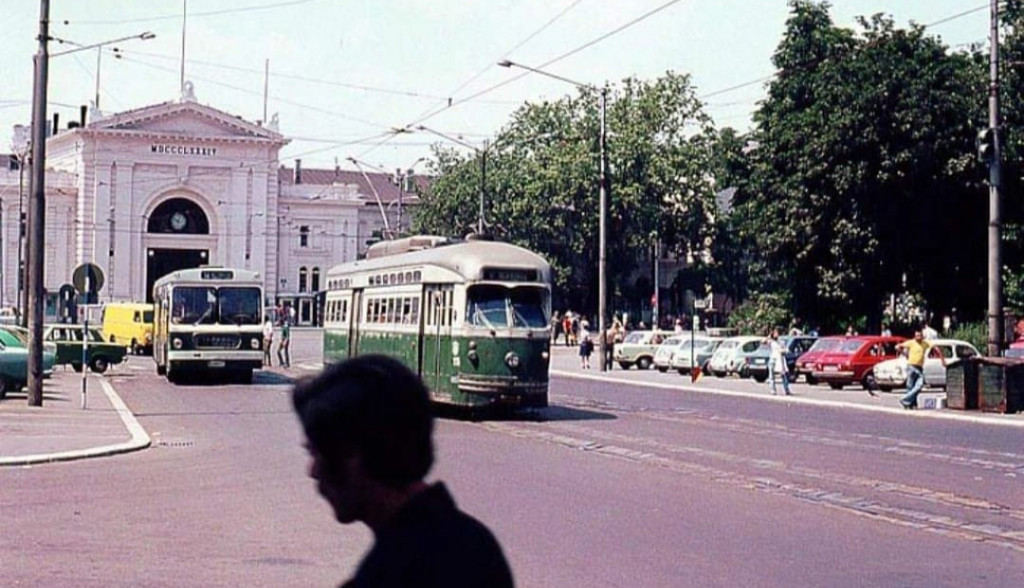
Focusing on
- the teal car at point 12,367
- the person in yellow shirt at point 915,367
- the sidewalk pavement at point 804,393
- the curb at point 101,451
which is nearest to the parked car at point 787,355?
the sidewalk pavement at point 804,393

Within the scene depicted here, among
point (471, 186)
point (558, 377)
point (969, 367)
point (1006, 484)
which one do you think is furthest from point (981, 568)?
point (471, 186)

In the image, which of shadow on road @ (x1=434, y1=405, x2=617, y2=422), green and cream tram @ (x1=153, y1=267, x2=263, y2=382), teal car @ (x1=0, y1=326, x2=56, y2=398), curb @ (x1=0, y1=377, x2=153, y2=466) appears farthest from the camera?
green and cream tram @ (x1=153, y1=267, x2=263, y2=382)

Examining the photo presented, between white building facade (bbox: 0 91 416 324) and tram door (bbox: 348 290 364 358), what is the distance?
6627cm

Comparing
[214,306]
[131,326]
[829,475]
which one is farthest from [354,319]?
[131,326]

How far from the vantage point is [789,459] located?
2053 cm

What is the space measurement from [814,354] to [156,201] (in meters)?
66.3

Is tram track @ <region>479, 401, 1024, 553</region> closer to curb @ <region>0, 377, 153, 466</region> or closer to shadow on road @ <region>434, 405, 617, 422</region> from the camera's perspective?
shadow on road @ <region>434, 405, 617, 422</region>

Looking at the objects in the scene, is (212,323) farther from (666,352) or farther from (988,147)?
(666,352)

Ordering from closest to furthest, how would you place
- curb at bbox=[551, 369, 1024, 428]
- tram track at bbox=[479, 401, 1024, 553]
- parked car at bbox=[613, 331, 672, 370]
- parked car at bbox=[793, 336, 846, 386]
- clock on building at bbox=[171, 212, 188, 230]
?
tram track at bbox=[479, 401, 1024, 553]
curb at bbox=[551, 369, 1024, 428]
parked car at bbox=[793, 336, 846, 386]
parked car at bbox=[613, 331, 672, 370]
clock on building at bbox=[171, 212, 188, 230]

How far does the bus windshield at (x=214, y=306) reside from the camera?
3944 cm

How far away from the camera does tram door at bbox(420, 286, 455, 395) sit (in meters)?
27.4

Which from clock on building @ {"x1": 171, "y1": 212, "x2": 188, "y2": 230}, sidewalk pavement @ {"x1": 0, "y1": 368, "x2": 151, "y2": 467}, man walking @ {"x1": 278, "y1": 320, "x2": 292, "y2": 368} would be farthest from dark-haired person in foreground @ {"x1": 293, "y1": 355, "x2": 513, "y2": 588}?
clock on building @ {"x1": 171, "y1": 212, "x2": 188, "y2": 230}

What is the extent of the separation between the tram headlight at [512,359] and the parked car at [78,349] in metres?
22.8

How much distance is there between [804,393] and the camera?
4222 cm
